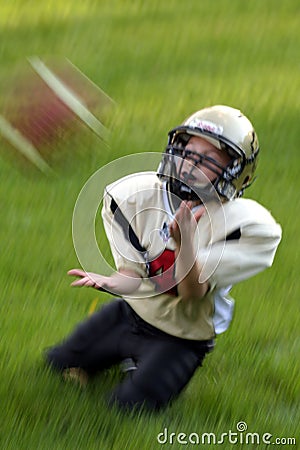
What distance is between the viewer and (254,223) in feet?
11.7

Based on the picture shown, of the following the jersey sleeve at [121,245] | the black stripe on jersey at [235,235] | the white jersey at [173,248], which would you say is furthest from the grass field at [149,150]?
the black stripe on jersey at [235,235]

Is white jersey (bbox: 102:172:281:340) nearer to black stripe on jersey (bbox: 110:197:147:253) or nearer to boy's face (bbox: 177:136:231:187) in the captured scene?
black stripe on jersey (bbox: 110:197:147:253)

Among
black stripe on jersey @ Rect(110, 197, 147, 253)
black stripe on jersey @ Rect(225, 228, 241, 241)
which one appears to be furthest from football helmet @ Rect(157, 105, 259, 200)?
black stripe on jersey @ Rect(110, 197, 147, 253)

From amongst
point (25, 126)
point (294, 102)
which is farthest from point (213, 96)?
point (25, 126)

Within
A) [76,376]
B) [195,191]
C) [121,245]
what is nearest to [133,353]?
[76,376]

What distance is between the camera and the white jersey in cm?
356

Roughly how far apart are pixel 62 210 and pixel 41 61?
227 cm

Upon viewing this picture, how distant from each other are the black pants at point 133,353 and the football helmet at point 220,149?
2.09 feet

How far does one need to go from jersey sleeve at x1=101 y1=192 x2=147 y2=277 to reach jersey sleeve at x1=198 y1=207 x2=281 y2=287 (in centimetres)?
27

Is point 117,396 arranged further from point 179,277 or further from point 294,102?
point 294,102

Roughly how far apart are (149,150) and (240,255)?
2.80 meters

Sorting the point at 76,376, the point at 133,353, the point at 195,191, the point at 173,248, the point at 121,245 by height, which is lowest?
the point at 76,376

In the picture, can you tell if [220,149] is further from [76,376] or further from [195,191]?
[76,376]

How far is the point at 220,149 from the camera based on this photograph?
3525 millimetres
